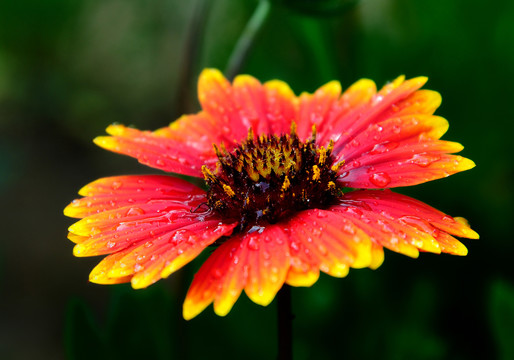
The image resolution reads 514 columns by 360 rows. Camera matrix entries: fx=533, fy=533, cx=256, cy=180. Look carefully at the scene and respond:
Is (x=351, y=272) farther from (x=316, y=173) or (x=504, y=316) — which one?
(x=316, y=173)

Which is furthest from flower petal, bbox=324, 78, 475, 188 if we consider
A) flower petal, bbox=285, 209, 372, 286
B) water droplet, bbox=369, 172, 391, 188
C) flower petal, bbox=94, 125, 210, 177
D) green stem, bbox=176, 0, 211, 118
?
green stem, bbox=176, 0, 211, 118

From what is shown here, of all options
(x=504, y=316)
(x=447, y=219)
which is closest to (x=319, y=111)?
(x=447, y=219)

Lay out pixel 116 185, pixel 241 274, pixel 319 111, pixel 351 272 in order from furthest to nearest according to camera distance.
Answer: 1. pixel 351 272
2. pixel 319 111
3. pixel 116 185
4. pixel 241 274

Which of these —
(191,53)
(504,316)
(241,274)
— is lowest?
(504,316)

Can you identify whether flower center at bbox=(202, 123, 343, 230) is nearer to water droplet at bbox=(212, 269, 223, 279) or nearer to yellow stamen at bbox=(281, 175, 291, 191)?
yellow stamen at bbox=(281, 175, 291, 191)

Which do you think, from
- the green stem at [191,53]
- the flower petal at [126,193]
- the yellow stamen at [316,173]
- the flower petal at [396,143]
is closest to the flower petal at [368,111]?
the flower petal at [396,143]

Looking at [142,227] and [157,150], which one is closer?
[142,227]

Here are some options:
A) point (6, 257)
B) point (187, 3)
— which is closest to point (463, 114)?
point (6, 257)
